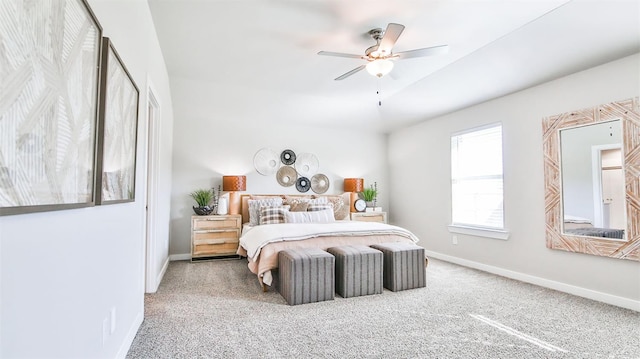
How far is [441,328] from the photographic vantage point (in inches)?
98.9

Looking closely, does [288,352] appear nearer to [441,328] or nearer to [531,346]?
[441,328]

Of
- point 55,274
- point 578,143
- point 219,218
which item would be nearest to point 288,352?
point 55,274

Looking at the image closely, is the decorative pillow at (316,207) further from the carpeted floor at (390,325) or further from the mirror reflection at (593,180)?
the mirror reflection at (593,180)

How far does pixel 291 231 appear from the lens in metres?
3.63

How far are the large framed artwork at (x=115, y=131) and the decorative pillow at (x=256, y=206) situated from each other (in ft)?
8.96

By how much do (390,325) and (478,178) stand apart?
3.03 meters

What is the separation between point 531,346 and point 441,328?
607 mm

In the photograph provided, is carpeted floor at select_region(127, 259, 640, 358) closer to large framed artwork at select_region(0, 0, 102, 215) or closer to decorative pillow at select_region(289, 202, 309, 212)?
large framed artwork at select_region(0, 0, 102, 215)

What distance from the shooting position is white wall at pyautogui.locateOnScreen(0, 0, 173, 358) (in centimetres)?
86

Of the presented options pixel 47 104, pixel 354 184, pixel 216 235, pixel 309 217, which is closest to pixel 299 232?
pixel 309 217

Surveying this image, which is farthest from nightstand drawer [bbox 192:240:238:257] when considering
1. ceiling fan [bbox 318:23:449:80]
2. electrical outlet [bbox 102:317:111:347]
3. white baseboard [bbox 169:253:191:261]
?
ceiling fan [bbox 318:23:449:80]

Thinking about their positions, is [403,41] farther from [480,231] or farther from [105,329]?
[105,329]

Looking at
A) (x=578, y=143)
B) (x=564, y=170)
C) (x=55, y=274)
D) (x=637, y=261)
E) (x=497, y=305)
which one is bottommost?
(x=497, y=305)

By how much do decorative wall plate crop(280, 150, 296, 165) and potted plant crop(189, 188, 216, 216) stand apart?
143 cm
